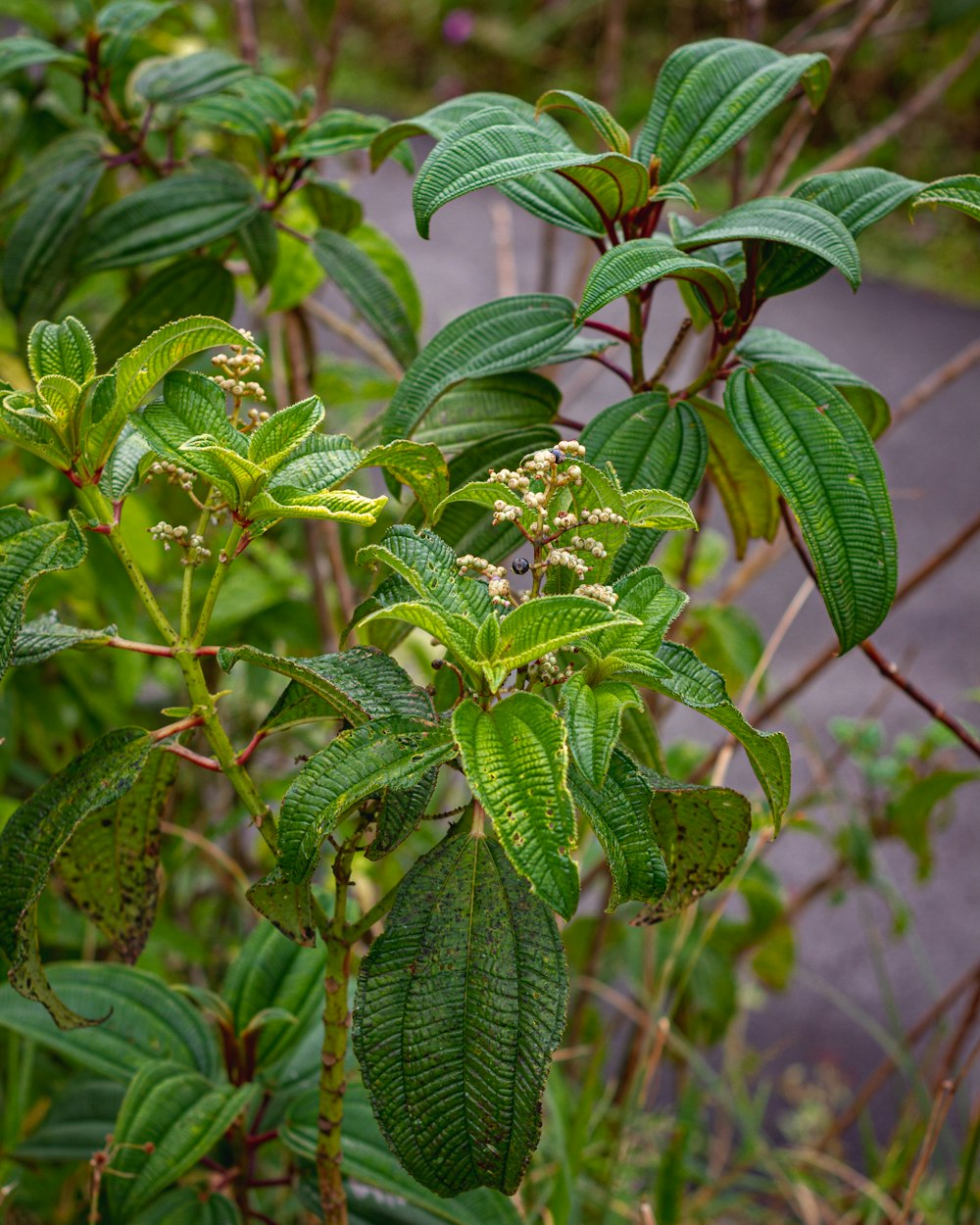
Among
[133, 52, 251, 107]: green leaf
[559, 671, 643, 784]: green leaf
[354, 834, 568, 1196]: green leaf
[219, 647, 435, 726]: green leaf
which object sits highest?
[133, 52, 251, 107]: green leaf

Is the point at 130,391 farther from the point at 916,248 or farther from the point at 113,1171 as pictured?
the point at 916,248

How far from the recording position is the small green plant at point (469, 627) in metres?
0.53

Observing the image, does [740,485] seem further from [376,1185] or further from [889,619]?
[889,619]

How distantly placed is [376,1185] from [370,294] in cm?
61

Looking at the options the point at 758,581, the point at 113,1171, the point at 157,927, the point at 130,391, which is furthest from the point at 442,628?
the point at 758,581

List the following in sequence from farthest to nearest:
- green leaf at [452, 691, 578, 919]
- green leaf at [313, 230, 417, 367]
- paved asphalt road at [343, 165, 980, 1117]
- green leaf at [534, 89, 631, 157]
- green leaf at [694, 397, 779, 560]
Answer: paved asphalt road at [343, 165, 980, 1117]
green leaf at [313, 230, 417, 367]
green leaf at [694, 397, 779, 560]
green leaf at [534, 89, 631, 157]
green leaf at [452, 691, 578, 919]

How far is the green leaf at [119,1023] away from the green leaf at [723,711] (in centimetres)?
47

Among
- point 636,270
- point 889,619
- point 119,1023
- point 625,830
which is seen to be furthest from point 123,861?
point 889,619

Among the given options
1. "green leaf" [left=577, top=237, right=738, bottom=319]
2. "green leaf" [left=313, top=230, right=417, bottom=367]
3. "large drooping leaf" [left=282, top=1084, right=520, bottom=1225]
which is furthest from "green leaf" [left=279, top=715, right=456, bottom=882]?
"green leaf" [left=313, top=230, right=417, bottom=367]

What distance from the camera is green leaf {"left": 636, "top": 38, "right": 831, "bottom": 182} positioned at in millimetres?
731

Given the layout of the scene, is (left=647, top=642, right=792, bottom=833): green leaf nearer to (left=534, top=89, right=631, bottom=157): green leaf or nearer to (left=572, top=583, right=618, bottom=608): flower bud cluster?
(left=572, top=583, right=618, bottom=608): flower bud cluster

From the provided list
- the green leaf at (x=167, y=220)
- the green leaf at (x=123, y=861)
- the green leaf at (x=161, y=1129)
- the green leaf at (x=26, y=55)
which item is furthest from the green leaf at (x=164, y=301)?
the green leaf at (x=161, y=1129)

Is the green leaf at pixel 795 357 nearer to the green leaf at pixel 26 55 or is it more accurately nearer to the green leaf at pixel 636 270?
the green leaf at pixel 636 270

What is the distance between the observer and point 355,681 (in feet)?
1.89
